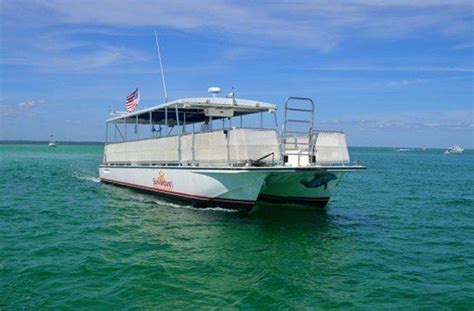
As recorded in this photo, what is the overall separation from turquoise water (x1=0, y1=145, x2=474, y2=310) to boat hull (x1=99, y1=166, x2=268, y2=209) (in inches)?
21.7

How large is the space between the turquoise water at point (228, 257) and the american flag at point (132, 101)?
6.44 metres

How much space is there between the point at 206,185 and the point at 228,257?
6.10 metres

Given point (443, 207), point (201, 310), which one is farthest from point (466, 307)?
point (443, 207)

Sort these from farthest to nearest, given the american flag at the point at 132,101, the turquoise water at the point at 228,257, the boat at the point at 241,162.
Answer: the american flag at the point at 132,101, the boat at the point at 241,162, the turquoise water at the point at 228,257

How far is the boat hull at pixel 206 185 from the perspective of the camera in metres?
15.8

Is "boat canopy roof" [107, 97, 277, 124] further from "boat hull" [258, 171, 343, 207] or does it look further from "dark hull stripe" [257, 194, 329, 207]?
"dark hull stripe" [257, 194, 329, 207]

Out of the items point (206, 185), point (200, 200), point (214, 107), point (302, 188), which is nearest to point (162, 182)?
point (200, 200)

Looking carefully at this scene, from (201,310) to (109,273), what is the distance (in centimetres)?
283

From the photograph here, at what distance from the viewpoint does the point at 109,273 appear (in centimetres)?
966

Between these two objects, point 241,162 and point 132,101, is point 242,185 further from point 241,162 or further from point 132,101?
point 132,101

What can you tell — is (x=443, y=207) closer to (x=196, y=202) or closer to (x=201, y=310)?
(x=196, y=202)

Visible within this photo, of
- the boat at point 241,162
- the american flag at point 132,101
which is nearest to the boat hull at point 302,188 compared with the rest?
the boat at point 241,162

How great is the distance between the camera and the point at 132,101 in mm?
24484

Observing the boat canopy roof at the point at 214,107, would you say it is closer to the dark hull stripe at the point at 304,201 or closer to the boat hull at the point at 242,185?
the boat hull at the point at 242,185
